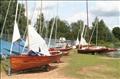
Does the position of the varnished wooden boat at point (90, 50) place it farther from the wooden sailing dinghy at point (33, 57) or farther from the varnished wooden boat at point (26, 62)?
the varnished wooden boat at point (26, 62)

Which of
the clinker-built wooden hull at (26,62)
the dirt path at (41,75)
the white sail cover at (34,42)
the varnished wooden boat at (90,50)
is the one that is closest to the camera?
the dirt path at (41,75)

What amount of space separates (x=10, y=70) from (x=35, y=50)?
94.1 inches

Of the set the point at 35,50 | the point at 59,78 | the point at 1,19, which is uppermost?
the point at 1,19

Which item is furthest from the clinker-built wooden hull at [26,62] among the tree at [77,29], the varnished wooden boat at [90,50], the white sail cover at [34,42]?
the tree at [77,29]

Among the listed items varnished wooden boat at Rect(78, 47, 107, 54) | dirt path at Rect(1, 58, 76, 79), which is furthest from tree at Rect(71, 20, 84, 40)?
dirt path at Rect(1, 58, 76, 79)

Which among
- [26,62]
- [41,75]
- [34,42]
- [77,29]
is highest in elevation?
[77,29]

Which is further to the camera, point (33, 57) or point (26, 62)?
point (33, 57)

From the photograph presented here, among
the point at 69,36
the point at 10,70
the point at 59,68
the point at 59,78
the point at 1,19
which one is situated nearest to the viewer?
the point at 59,78

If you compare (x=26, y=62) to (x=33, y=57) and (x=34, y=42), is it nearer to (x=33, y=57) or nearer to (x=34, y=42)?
(x=33, y=57)

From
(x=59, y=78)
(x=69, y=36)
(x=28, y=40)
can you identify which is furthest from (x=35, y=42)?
(x=69, y=36)

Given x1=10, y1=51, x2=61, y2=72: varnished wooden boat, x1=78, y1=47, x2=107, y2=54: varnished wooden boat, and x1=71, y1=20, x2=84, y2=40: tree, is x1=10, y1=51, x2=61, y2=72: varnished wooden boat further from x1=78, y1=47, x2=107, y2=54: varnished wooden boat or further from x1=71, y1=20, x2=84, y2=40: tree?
x1=71, y1=20, x2=84, y2=40: tree

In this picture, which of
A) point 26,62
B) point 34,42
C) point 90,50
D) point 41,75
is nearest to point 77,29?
point 90,50

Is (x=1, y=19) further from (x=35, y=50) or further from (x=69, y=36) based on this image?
(x=69, y=36)

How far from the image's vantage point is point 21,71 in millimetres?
26734
